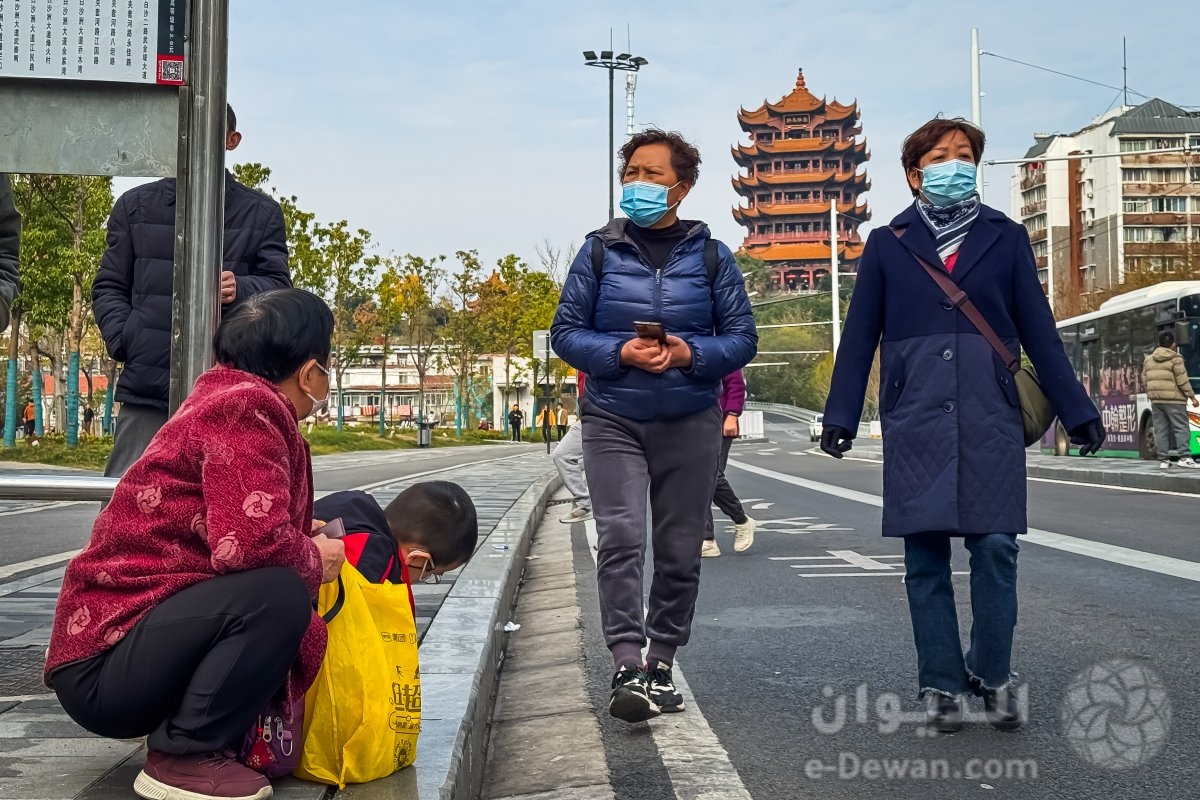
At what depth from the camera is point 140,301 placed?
4.21 meters

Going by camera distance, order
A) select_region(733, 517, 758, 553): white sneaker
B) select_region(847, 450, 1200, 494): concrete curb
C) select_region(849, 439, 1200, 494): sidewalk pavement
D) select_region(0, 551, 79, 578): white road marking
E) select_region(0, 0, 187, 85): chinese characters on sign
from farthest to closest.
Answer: select_region(849, 439, 1200, 494): sidewalk pavement, select_region(847, 450, 1200, 494): concrete curb, select_region(733, 517, 758, 553): white sneaker, select_region(0, 551, 79, 578): white road marking, select_region(0, 0, 187, 85): chinese characters on sign

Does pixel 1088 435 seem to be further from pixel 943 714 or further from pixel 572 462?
pixel 572 462

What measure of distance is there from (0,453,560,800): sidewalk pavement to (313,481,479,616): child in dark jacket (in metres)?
0.38

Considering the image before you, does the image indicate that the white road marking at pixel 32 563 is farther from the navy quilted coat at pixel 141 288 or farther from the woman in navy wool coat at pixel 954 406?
the woman in navy wool coat at pixel 954 406

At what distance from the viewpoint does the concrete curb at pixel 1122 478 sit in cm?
1440

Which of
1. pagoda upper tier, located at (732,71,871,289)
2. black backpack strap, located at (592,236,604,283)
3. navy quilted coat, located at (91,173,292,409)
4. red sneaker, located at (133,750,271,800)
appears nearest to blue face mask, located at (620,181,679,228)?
black backpack strap, located at (592,236,604,283)

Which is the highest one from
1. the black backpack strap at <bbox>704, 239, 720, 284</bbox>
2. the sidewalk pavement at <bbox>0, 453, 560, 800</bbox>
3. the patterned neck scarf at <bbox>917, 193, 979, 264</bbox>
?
the patterned neck scarf at <bbox>917, 193, 979, 264</bbox>

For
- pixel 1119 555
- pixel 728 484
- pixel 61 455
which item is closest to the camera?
pixel 1119 555

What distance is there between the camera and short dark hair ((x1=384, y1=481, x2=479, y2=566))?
3.16 metres

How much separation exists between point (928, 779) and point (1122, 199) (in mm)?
87671

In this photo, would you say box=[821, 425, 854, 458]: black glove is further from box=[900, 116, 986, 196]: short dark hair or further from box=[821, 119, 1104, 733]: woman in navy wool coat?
box=[900, 116, 986, 196]: short dark hair

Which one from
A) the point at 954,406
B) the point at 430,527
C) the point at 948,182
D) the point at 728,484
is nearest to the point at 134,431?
the point at 430,527

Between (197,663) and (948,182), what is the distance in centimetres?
254

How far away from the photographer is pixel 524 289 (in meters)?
57.3
